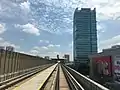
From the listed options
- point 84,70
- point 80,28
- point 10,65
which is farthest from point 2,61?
point 80,28

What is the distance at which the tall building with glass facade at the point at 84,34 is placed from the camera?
425 feet

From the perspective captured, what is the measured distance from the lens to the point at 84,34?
429 feet

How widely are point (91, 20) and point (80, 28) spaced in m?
7.80

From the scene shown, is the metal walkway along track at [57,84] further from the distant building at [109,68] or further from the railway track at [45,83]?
the distant building at [109,68]

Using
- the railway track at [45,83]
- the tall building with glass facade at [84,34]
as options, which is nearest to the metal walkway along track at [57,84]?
the railway track at [45,83]

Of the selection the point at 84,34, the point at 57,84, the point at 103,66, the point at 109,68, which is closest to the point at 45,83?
the point at 57,84

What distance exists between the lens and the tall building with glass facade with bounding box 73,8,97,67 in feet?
425

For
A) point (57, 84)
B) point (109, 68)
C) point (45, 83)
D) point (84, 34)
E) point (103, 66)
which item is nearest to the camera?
point (57, 84)

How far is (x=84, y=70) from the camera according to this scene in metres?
88.8

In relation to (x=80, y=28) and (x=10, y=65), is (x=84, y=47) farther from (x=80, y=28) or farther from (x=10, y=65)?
(x=10, y=65)

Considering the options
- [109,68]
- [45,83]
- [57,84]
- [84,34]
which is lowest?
[45,83]

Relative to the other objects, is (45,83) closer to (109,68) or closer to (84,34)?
(109,68)

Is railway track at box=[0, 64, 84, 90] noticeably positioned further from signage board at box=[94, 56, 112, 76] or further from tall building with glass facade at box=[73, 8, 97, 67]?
tall building with glass facade at box=[73, 8, 97, 67]

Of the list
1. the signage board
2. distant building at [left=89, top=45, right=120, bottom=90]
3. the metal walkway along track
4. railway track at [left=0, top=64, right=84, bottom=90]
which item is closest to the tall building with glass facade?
distant building at [left=89, top=45, right=120, bottom=90]
